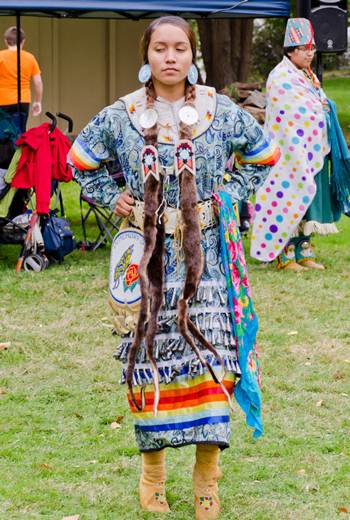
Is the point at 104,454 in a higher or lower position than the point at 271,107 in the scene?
lower

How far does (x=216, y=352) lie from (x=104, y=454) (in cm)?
113

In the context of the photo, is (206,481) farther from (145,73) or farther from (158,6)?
(158,6)

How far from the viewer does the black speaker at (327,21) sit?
311 inches

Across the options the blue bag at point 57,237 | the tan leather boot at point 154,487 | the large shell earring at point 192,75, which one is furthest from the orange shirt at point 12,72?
the tan leather boot at point 154,487

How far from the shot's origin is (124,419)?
161 inches

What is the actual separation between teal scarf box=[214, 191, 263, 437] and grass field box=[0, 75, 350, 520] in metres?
0.48

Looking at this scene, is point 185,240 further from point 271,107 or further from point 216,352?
point 271,107

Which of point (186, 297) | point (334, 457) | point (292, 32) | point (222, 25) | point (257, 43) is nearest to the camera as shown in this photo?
point (186, 297)

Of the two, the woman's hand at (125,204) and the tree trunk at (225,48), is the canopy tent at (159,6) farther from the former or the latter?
the tree trunk at (225,48)

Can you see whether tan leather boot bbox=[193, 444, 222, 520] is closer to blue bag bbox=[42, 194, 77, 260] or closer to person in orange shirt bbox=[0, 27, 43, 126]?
blue bag bbox=[42, 194, 77, 260]

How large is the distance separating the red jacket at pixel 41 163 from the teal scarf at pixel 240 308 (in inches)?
175

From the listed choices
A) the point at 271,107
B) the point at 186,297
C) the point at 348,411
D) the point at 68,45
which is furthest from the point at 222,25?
the point at 186,297

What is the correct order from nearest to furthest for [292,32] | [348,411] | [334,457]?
[334,457], [348,411], [292,32]

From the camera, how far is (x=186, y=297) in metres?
2.78
